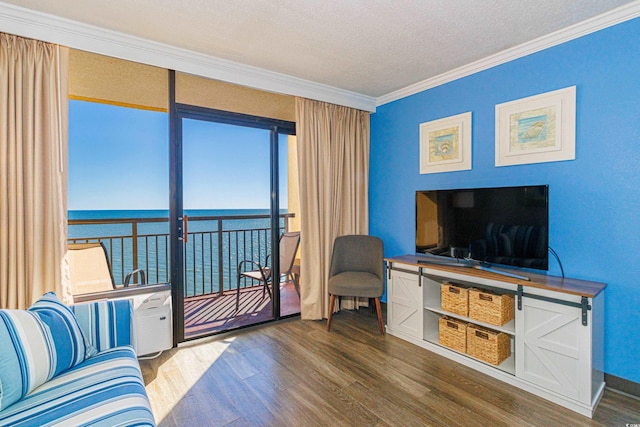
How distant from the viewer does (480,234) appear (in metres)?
2.66

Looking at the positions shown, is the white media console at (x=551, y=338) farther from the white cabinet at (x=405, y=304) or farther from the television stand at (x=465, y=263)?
the white cabinet at (x=405, y=304)

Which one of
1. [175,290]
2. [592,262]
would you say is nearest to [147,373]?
[175,290]

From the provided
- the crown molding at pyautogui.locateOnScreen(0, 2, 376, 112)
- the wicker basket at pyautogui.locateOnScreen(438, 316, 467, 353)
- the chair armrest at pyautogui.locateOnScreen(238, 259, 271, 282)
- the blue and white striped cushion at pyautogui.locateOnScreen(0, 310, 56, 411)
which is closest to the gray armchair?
the wicker basket at pyautogui.locateOnScreen(438, 316, 467, 353)

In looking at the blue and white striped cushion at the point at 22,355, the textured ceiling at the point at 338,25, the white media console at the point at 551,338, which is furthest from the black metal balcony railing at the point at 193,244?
the white media console at the point at 551,338

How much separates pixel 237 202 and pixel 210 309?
127 centimetres

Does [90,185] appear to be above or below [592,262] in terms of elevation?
above

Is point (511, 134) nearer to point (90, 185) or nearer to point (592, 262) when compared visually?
point (592, 262)

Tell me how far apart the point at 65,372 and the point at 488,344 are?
106 inches

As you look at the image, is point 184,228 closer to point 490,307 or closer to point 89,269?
point 89,269

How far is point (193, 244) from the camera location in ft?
12.0

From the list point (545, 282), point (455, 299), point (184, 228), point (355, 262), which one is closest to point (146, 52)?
point (184, 228)

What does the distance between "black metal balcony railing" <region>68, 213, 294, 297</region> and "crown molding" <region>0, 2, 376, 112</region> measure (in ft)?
4.39

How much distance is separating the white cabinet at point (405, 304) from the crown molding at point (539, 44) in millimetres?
1928

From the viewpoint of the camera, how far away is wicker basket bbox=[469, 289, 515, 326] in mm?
2344
